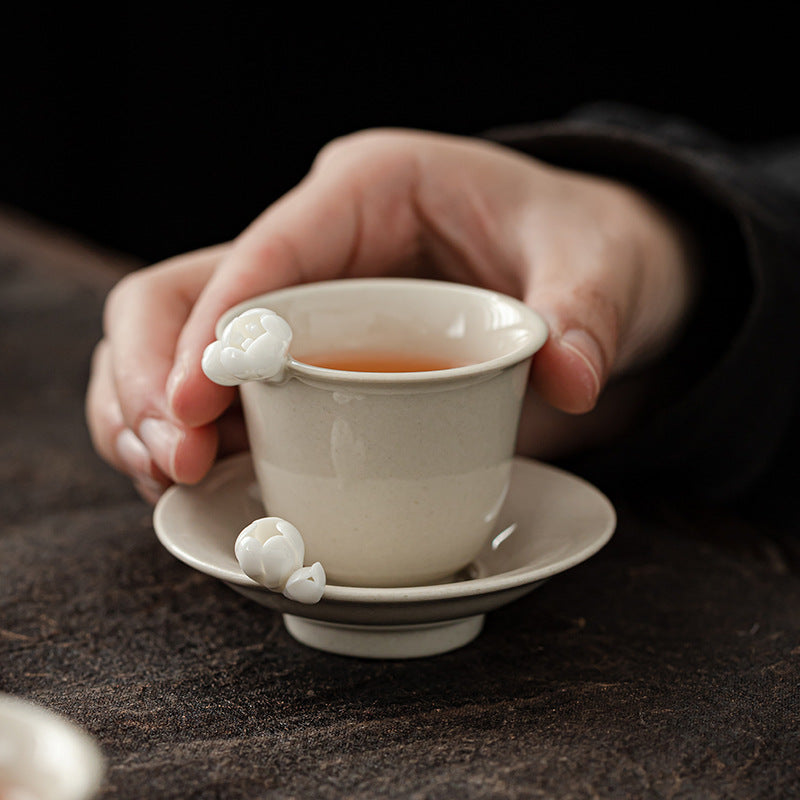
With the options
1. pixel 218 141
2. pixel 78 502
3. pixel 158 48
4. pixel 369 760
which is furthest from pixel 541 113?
pixel 369 760

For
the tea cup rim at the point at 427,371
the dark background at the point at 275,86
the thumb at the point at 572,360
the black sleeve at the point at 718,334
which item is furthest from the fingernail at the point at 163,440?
the dark background at the point at 275,86

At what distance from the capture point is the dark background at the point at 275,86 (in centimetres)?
192

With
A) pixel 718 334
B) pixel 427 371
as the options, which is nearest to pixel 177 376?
pixel 427 371

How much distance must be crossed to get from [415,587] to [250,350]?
0.53 feet

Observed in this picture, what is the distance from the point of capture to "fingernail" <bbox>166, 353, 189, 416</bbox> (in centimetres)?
61

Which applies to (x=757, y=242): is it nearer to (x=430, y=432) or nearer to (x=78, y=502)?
(x=430, y=432)

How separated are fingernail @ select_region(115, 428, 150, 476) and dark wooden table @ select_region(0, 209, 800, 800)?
2.1 inches

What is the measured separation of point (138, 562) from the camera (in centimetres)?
68

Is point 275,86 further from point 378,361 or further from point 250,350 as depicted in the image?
point 250,350

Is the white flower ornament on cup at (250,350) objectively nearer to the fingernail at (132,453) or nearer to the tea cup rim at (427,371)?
the tea cup rim at (427,371)

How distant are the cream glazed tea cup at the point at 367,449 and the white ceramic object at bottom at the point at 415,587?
0.03 m

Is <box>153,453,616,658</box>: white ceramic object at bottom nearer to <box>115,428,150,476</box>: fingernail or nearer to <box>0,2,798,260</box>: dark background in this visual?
<box>115,428,150,476</box>: fingernail

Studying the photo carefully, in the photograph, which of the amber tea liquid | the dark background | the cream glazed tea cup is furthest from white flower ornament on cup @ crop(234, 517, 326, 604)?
the dark background

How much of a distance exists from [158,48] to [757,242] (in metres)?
2.12
